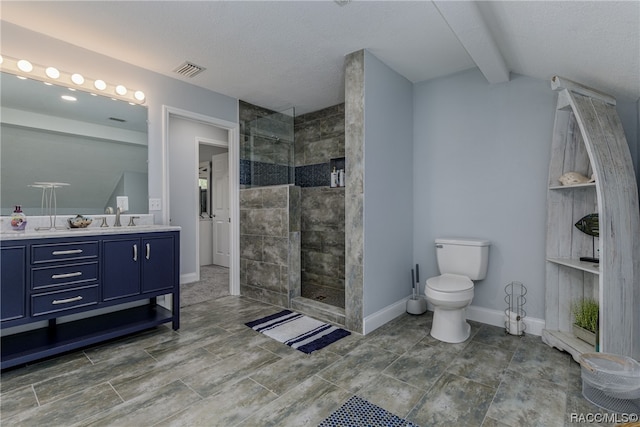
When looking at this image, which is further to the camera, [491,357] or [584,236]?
[584,236]

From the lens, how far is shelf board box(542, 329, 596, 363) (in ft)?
6.78

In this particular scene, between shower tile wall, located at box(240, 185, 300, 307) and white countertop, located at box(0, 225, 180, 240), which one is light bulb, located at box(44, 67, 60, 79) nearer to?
white countertop, located at box(0, 225, 180, 240)

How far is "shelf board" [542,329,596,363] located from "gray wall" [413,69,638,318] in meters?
0.24

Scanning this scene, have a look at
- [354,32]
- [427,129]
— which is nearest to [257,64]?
[354,32]

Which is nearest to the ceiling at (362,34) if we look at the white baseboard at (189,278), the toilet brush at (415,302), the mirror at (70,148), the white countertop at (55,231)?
the mirror at (70,148)

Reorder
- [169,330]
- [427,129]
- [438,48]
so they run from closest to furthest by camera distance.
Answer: [438,48]
[169,330]
[427,129]

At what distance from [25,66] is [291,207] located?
7.90ft

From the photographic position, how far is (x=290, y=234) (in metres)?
3.33

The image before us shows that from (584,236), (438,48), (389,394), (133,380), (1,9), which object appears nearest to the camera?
(389,394)

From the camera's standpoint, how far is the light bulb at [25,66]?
2.28 metres

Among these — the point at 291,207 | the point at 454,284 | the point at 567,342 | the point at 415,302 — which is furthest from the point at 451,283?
the point at 291,207

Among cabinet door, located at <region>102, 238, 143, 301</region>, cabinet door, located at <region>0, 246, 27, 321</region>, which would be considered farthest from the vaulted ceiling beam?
cabinet door, located at <region>0, 246, 27, 321</region>

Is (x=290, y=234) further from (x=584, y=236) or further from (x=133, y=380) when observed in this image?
(x=584, y=236)

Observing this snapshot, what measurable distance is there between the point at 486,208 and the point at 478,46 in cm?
139
